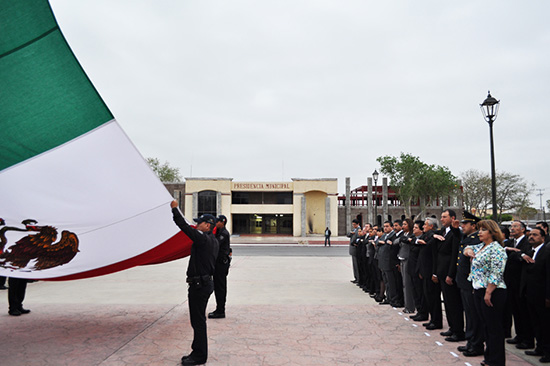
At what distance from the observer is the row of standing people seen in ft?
15.2

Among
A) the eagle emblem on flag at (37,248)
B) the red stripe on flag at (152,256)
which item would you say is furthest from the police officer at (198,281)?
the eagle emblem on flag at (37,248)

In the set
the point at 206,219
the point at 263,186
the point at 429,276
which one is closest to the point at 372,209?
the point at 263,186

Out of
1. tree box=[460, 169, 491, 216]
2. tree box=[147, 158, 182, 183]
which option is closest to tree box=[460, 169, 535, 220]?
tree box=[460, 169, 491, 216]

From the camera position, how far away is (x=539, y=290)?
515 cm

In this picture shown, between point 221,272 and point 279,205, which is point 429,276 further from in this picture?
point 279,205

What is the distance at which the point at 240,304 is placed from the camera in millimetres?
8484

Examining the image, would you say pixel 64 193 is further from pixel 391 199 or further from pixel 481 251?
pixel 391 199

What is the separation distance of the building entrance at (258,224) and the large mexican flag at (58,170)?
43.7 metres

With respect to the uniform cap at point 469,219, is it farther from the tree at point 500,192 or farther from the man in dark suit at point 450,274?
the tree at point 500,192

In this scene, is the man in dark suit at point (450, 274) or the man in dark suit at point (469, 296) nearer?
the man in dark suit at point (469, 296)

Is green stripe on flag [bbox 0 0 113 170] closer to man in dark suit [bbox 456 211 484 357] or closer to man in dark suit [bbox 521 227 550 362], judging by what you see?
man in dark suit [bbox 456 211 484 357]

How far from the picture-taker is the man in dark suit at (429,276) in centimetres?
652

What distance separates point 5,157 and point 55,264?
1797mm

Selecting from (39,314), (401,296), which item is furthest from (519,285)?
(39,314)
